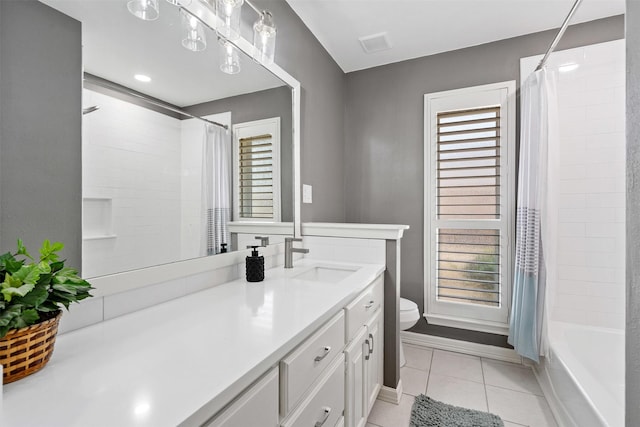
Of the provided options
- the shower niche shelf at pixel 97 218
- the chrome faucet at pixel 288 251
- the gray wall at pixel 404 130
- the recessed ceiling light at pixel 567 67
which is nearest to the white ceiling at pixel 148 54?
the shower niche shelf at pixel 97 218

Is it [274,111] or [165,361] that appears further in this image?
[274,111]

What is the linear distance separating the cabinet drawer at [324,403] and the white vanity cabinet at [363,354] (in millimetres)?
82

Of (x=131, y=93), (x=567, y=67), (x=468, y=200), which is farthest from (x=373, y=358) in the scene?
(x=567, y=67)

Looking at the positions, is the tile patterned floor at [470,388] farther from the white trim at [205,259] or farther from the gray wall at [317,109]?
the gray wall at [317,109]

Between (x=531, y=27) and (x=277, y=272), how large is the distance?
2.56 m

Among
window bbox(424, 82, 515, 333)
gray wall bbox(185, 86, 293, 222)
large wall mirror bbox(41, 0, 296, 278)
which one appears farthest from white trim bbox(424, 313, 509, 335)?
large wall mirror bbox(41, 0, 296, 278)

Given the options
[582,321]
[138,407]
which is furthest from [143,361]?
[582,321]

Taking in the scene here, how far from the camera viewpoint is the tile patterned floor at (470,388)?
174cm

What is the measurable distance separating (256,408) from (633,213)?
919mm

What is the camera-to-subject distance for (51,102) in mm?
825

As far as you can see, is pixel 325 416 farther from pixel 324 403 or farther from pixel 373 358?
pixel 373 358

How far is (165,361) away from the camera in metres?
0.69

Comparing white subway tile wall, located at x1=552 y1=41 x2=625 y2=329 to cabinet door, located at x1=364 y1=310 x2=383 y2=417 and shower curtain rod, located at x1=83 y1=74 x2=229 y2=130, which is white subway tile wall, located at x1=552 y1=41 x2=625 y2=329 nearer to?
cabinet door, located at x1=364 y1=310 x2=383 y2=417

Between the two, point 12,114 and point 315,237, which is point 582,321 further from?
point 12,114
